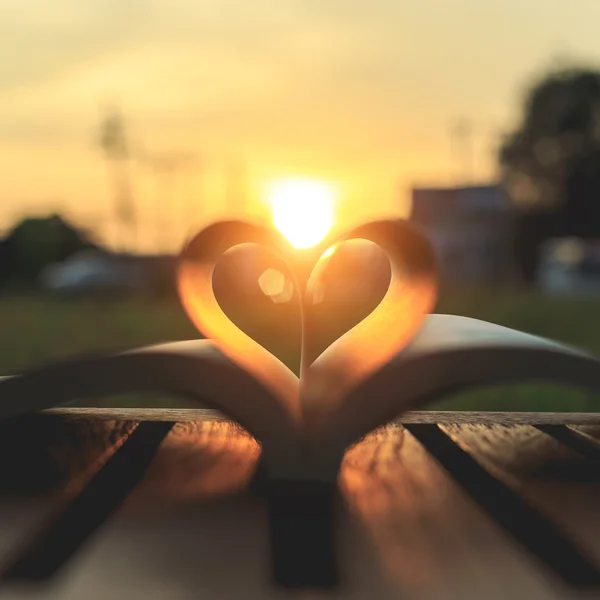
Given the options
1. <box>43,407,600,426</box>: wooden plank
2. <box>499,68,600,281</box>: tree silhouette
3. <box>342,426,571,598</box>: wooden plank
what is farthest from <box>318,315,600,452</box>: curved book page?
<box>499,68,600,281</box>: tree silhouette

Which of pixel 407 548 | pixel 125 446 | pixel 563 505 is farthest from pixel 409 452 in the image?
pixel 125 446

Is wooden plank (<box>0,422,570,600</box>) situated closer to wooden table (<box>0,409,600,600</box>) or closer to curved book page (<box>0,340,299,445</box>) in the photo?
wooden table (<box>0,409,600,600</box>)

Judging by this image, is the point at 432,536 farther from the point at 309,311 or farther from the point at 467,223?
the point at 467,223

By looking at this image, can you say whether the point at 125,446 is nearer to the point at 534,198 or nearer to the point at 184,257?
the point at 184,257

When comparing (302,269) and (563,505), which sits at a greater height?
(302,269)

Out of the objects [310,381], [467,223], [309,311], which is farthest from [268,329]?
[467,223]

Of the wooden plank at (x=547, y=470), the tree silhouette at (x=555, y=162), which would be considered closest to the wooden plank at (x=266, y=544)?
the wooden plank at (x=547, y=470)
